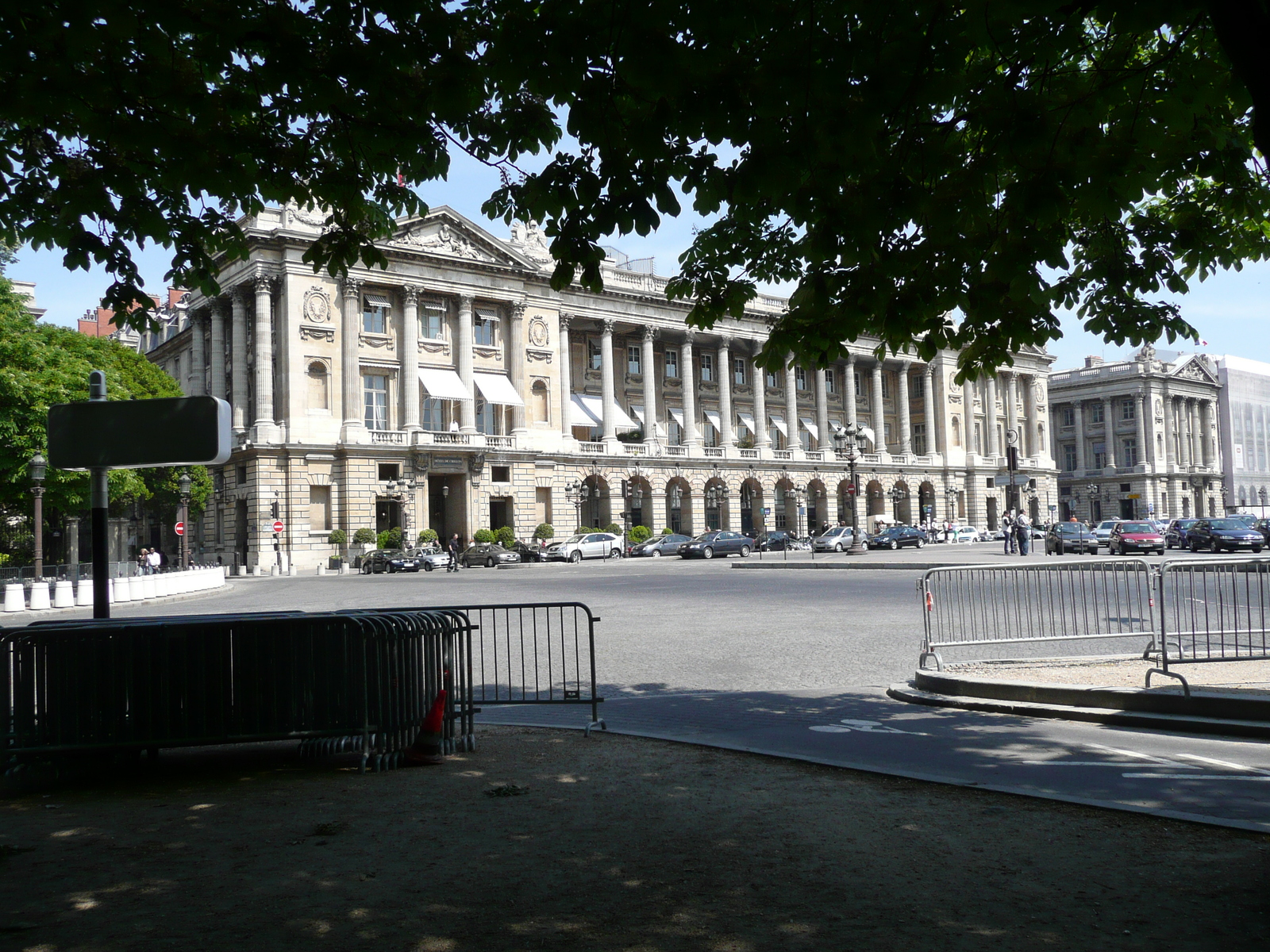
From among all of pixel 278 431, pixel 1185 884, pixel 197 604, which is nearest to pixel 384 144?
pixel 1185 884

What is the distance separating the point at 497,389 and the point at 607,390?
10384 millimetres

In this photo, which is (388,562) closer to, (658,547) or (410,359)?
(410,359)

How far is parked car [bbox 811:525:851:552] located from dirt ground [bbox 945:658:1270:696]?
45975 mm

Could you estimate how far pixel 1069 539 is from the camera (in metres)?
47.0

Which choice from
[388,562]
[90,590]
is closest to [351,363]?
[388,562]

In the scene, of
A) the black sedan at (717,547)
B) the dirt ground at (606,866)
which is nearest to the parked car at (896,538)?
the black sedan at (717,547)

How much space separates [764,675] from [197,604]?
22.2 meters

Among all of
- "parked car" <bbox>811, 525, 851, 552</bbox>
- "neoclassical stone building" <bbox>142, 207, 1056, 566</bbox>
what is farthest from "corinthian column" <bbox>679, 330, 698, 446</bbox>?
"parked car" <bbox>811, 525, 851, 552</bbox>

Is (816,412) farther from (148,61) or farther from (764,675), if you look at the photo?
(148,61)

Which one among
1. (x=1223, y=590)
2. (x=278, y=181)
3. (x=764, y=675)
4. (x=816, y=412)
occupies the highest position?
(x=816, y=412)

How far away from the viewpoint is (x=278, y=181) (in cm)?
861

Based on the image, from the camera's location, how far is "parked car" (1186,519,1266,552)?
46.3 m

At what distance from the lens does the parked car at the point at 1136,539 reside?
45719mm

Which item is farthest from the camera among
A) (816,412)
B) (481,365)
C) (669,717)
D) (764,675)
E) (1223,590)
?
(816,412)
